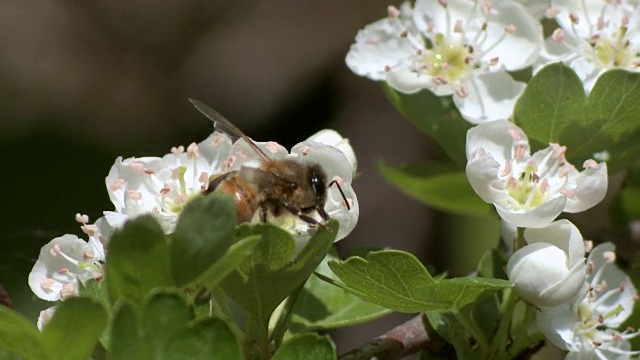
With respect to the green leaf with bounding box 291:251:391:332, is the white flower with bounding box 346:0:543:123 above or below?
above

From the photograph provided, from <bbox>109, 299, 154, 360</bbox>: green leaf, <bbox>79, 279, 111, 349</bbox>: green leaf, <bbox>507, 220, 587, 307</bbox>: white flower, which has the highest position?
<bbox>109, 299, 154, 360</bbox>: green leaf

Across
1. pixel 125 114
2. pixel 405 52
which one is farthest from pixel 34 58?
pixel 405 52

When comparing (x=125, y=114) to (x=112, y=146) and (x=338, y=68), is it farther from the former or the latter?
(x=338, y=68)

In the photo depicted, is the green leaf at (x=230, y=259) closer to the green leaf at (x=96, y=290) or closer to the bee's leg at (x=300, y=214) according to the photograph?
the green leaf at (x=96, y=290)

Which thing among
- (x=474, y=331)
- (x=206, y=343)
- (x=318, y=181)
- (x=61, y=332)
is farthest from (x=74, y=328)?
(x=474, y=331)

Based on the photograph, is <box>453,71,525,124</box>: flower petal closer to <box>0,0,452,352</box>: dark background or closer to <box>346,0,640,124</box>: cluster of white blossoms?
<box>346,0,640,124</box>: cluster of white blossoms

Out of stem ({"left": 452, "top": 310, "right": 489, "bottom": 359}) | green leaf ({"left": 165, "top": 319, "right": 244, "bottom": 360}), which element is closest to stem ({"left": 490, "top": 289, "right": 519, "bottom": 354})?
stem ({"left": 452, "top": 310, "right": 489, "bottom": 359})
